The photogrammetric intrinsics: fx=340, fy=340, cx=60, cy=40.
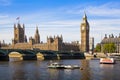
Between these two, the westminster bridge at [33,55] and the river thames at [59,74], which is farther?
the westminster bridge at [33,55]

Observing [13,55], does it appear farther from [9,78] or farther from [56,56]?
[9,78]

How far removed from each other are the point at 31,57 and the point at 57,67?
281ft

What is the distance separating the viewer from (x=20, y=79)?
61.8m

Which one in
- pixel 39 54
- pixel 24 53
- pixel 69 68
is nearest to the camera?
pixel 69 68

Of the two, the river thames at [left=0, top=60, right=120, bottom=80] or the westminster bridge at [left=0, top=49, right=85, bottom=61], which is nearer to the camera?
the river thames at [left=0, top=60, right=120, bottom=80]

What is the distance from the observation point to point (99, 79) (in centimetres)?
6312

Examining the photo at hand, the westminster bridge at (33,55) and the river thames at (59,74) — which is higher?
the westminster bridge at (33,55)

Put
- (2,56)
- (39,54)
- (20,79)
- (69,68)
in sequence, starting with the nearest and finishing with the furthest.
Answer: (20,79), (69,68), (2,56), (39,54)

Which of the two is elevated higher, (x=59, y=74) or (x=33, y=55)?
(x=33, y=55)

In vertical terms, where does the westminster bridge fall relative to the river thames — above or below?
above

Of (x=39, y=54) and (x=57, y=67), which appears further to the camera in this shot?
(x=39, y=54)

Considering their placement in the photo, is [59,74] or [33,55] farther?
[33,55]

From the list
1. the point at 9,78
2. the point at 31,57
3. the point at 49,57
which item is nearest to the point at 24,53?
the point at 31,57

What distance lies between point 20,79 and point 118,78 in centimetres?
1854
